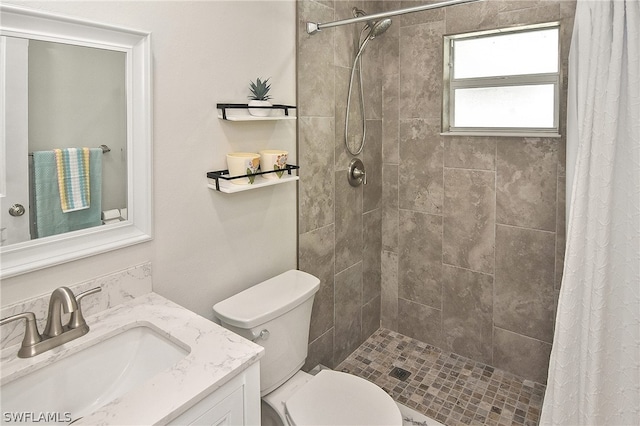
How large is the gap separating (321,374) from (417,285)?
1167 millimetres

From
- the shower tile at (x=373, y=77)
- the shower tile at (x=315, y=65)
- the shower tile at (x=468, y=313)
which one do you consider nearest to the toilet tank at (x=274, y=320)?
the shower tile at (x=315, y=65)

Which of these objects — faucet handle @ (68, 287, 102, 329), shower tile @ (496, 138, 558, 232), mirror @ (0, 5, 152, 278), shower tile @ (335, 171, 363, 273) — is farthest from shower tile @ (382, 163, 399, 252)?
faucet handle @ (68, 287, 102, 329)

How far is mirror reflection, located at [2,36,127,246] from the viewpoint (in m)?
1.19

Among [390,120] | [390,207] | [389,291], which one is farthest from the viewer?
[389,291]

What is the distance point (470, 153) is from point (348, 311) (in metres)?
1.18

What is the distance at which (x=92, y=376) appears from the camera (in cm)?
127

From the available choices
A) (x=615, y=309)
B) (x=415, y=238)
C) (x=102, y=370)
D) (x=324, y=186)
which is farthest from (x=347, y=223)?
(x=102, y=370)

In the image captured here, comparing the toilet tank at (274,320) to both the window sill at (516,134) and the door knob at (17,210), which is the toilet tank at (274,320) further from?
the window sill at (516,134)

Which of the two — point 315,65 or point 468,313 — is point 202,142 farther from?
point 468,313

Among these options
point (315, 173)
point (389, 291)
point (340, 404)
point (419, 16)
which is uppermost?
point (419, 16)

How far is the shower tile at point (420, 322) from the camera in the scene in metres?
2.73

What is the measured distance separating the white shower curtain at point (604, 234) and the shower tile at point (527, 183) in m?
0.64

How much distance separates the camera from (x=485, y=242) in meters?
2.47

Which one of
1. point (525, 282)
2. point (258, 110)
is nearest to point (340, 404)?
point (258, 110)
